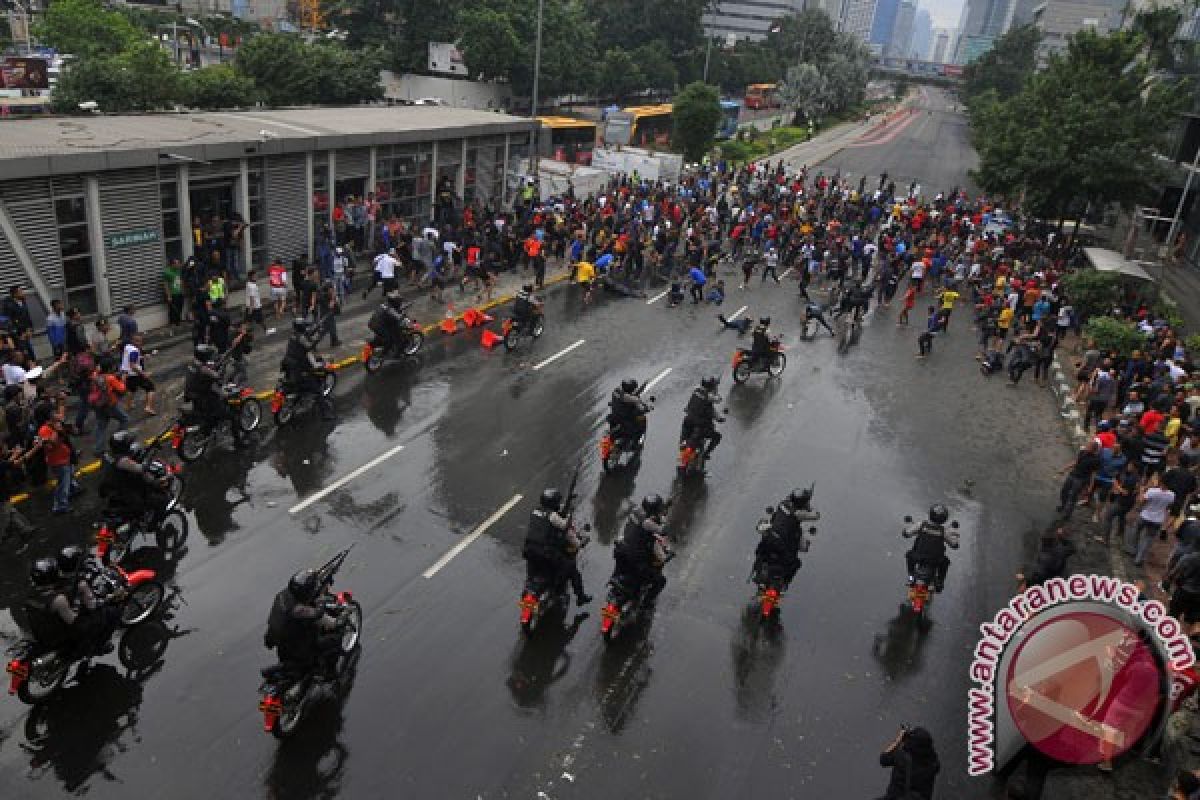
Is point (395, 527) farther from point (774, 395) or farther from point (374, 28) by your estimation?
point (374, 28)

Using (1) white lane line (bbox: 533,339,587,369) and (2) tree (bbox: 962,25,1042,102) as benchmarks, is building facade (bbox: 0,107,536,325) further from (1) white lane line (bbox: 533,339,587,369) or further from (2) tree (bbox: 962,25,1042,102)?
(2) tree (bbox: 962,25,1042,102)

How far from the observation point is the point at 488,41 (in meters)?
61.5

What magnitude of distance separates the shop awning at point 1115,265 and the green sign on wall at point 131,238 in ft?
81.1

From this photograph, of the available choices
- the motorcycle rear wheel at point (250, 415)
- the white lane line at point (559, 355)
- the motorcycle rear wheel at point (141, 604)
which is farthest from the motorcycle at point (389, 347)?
the motorcycle rear wheel at point (141, 604)

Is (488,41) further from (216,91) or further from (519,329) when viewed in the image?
(519,329)

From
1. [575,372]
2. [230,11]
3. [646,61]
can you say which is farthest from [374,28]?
[230,11]

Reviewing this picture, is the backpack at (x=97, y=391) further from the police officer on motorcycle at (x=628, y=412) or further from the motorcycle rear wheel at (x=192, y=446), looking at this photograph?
the police officer on motorcycle at (x=628, y=412)

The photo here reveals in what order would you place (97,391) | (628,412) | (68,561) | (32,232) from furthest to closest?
(32,232), (628,412), (97,391), (68,561)

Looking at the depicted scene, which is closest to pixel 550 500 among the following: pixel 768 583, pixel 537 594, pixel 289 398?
pixel 537 594

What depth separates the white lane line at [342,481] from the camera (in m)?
11.8

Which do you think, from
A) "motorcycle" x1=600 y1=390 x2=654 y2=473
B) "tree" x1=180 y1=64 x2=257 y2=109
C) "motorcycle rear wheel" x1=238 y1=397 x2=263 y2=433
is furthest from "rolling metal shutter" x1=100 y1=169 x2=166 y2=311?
"tree" x1=180 y1=64 x2=257 y2=109

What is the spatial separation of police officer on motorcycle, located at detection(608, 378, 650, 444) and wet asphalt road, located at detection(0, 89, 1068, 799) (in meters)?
0.76

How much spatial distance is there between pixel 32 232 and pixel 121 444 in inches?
309

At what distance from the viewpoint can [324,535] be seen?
36.6 feet
